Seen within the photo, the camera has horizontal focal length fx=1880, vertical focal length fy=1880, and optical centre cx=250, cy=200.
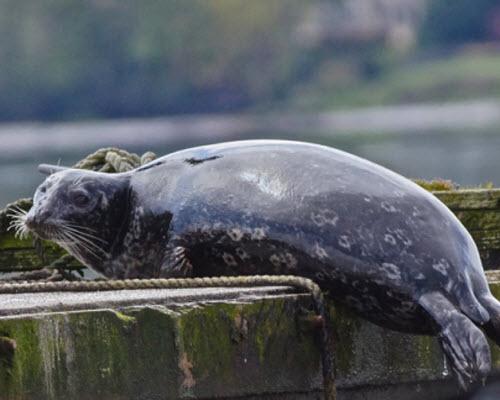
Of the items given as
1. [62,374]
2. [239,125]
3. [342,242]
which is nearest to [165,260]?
[342,242]

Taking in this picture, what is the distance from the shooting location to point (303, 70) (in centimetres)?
9981

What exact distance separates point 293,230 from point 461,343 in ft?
2.54

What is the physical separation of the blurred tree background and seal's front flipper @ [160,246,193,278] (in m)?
81.8

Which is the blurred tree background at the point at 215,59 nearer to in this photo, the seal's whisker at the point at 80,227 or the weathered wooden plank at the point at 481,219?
the weathered wooden plank at the point at 481,219

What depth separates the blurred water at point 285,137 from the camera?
183ft

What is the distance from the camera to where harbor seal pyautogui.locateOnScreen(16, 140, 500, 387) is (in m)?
5.70

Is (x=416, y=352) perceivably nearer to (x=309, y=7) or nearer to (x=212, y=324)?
(x=212, y=324)

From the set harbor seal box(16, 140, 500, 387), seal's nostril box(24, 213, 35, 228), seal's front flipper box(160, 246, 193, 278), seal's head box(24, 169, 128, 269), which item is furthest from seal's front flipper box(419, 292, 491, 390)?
seal's nostril box(24, 213, 35, 228)

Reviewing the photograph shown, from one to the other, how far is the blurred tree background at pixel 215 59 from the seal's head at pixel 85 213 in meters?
81.4

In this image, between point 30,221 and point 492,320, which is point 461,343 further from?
point 30,221

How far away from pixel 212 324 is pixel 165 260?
3.00 feet

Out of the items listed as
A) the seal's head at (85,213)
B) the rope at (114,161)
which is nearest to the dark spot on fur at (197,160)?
the seal's head at (85,213)

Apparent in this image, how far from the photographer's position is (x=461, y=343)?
215 inches

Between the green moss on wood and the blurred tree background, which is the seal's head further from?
the blurred tree background
